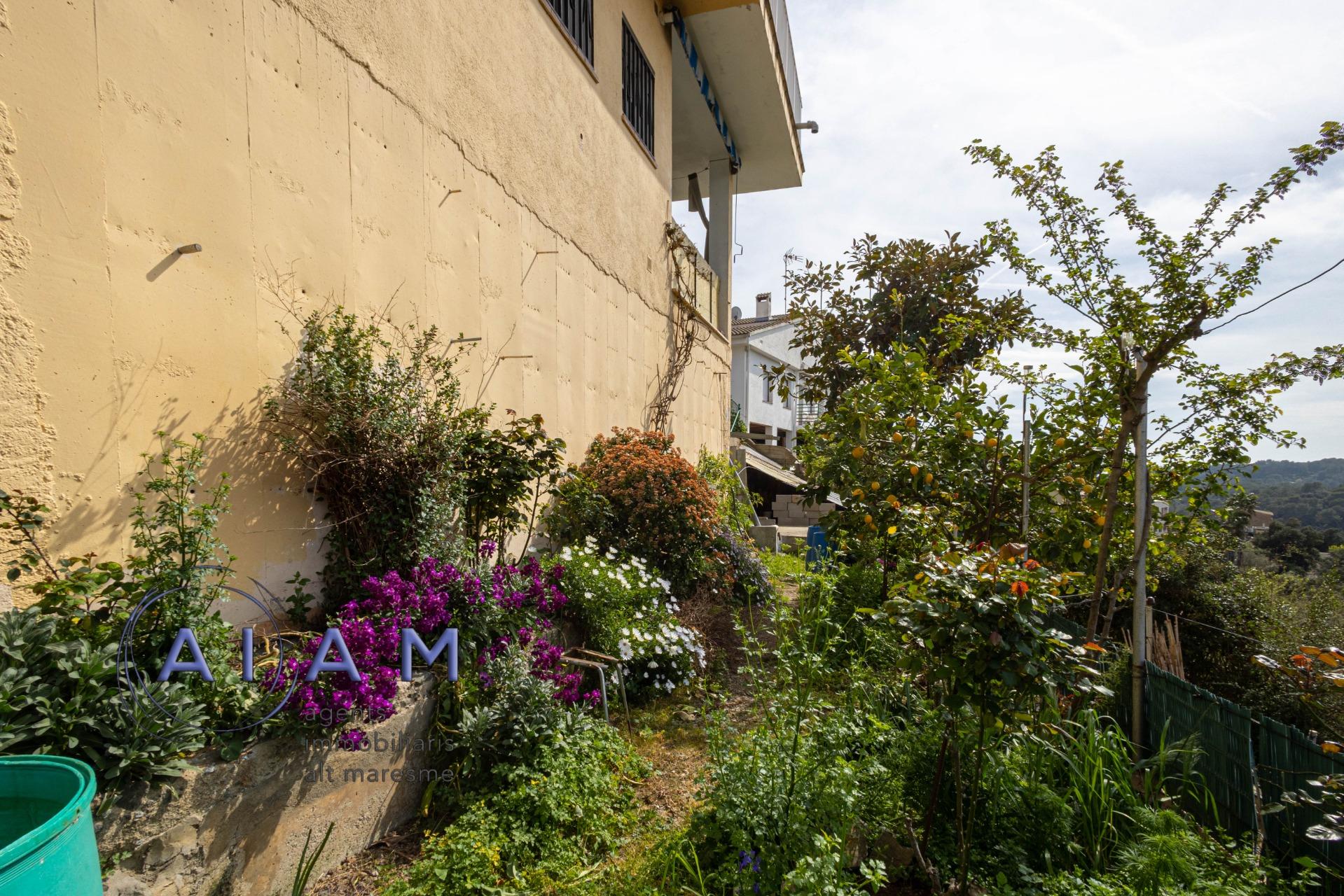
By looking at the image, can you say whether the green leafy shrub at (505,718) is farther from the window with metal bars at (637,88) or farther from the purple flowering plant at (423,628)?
the window with metal bars at (637,88)

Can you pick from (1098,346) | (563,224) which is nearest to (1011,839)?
(1098,346)

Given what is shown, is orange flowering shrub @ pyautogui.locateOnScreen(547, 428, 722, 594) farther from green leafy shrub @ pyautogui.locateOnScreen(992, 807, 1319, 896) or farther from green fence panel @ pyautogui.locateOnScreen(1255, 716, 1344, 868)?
green fence panel @ pyautogui.locateOnScreen(1255, 716, 1344, 868)

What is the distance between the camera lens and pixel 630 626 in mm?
4148

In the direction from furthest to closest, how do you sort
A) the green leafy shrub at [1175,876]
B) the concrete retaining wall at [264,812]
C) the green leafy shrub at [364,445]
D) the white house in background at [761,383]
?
1. the white house in background at [761,383]
2. the green leafy shrub at [364,445]
3. the green leafy shrub at [1175,876]
4. the concrete retaining wall at [264,812]

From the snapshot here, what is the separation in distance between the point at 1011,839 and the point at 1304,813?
1.14 meters

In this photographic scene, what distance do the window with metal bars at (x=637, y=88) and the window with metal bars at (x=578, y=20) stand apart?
2.77 ft

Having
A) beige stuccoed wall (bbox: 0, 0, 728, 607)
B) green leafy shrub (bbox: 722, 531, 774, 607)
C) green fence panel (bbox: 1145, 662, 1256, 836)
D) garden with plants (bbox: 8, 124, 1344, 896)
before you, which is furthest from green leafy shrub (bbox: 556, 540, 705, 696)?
green fence panel (bbox: 1145, 662, 1256, 836)

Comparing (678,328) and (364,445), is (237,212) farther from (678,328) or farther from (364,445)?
(678,328)

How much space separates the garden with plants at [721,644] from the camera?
2.13m

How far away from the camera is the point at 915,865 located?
253 centimetres

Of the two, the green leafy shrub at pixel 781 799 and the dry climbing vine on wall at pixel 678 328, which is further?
the dry climbing vine on wall at pixel 678 328

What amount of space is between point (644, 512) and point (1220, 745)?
11.7 ft

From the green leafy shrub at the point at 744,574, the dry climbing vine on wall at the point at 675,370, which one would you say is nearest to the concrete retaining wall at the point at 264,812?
the green leafy shrub at the point at 744,574

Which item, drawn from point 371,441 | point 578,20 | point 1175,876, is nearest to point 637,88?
point 578,20
